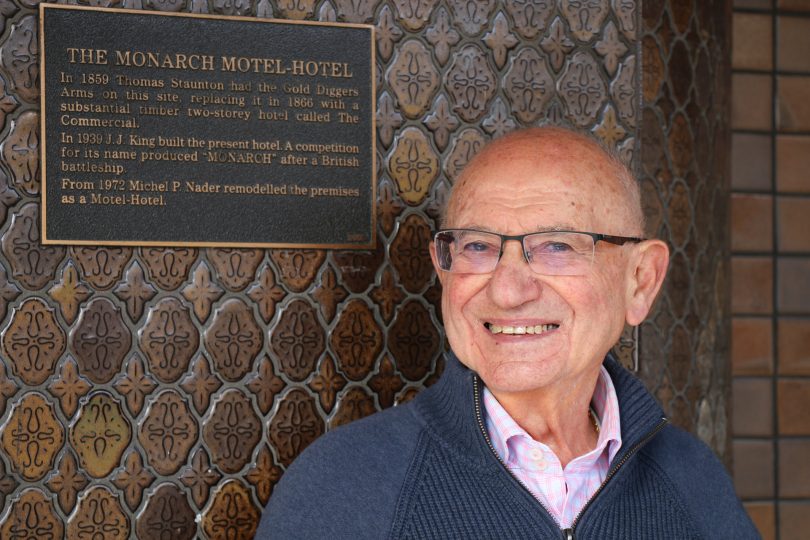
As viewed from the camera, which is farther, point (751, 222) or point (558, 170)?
point (751, 222)

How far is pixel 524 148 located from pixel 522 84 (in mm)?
666

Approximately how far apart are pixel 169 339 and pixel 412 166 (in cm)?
74

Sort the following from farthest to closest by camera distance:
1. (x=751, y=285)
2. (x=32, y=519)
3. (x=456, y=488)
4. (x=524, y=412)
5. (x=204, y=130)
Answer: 1. (x=751, y=285)
2. (x=204, y=130)
3. (x=32, y=519)
4. (x=524, y=412)
5. (x=456, y=488)

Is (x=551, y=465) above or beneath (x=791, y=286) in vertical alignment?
beneath

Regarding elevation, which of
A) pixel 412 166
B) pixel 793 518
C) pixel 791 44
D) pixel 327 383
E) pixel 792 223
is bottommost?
pixel 793 518

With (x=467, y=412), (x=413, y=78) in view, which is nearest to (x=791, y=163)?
(x=413, y=78)

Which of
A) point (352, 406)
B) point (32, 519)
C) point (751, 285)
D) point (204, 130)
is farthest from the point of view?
point (751, 285)

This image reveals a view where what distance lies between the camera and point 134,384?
7.44ft

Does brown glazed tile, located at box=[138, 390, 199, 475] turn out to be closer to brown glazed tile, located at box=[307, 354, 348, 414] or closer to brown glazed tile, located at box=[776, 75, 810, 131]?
brown glazed tile, located at box=[307, 354, 348, 414]

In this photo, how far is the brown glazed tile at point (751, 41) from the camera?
11.1 feet

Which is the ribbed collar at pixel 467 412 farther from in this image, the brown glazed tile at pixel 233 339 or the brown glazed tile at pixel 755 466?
the brown glazed tile at pixel 755 466

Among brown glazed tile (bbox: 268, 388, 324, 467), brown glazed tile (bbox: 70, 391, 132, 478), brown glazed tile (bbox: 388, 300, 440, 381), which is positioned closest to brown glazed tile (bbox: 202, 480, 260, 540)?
brown glazed tile (bbox: 268, 388, 324, 467)

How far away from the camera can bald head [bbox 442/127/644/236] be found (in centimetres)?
189

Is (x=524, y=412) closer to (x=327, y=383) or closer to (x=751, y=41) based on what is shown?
(x=327, y=383)
